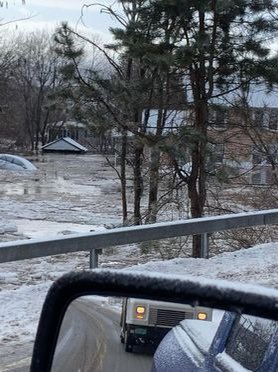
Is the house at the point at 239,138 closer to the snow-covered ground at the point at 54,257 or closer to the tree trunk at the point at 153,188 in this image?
the tree trunk at the point at 153,188

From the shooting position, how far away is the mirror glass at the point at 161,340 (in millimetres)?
1795

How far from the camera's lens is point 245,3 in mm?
16750

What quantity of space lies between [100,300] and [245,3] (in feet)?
51.7

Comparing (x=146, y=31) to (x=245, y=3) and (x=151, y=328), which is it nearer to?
(x=245, y=3)

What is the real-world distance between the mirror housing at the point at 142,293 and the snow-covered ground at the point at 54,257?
4.00 meters

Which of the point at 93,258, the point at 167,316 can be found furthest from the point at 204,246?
the point at 167,316

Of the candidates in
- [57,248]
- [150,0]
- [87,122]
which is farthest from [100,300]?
[87,122]

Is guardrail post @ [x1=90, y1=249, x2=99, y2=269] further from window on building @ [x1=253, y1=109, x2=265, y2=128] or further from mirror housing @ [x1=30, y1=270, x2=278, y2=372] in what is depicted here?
window on building @ [x1=253, y1=109, x2=265, y2=128]

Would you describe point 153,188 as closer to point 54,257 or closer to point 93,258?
point 54,257

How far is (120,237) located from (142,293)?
7981 mm

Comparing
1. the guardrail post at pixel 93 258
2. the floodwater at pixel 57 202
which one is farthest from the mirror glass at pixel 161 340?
the floodwater at pixel 57 202

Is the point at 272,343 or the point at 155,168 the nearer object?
the point at 272,343

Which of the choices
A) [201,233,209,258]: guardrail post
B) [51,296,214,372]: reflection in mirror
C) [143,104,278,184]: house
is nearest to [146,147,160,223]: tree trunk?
[143,104,278,184]: house

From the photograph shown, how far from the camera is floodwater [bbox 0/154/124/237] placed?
2736 cm
